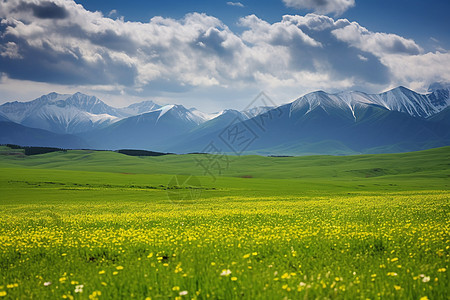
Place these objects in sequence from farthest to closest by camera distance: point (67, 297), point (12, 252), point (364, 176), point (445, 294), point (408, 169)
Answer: point (408, 169) → point (364, 176) → point (12, 252) → point (67, 297) → point (445, 294)

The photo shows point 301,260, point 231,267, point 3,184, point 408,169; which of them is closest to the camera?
point 231,267

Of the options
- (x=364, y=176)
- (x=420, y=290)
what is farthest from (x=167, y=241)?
(x=364, y=176)

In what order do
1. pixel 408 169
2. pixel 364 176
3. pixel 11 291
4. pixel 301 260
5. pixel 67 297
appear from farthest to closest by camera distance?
pixel 408 169 → pixel 364 176 → pixel 301 260 → pixel 11 291 → pixel 67 297

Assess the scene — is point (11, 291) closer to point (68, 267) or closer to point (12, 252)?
point (68, 267)

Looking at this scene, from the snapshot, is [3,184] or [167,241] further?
[3,184]

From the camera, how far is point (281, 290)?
20.1 feet

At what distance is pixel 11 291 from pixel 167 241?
17.0ft

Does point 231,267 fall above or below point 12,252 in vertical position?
above

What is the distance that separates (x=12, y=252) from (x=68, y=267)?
3.30 m

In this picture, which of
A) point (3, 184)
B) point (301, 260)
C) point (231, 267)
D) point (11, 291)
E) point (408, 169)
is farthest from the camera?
point (408, 169)

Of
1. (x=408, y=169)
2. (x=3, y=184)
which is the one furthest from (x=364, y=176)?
(x=3, y=184)

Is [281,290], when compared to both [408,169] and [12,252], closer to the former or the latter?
[12,252]

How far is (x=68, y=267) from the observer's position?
9.15m

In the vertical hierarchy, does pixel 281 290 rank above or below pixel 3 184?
above
